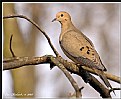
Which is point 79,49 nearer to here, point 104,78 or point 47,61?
point 104,78

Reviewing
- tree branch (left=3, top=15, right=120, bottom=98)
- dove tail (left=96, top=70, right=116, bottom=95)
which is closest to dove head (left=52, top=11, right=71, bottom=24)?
dove tail (left=96, top=70, right=116, bottom=95)

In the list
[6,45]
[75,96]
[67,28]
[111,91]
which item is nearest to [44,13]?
[6,45]

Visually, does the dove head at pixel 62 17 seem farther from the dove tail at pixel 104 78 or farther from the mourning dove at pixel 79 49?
the dove tail at pixel 104 78

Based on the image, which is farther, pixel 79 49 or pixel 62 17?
pixel 62 17

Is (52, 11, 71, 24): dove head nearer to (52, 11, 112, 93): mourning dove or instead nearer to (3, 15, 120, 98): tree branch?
(52, 11, 112, 93): mourning dove

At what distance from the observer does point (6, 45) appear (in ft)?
13.4

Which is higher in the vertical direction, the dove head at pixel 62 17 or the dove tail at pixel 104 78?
the dove head at pixel 62 17

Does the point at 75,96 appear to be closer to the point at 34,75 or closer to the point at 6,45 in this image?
the point at 6,45

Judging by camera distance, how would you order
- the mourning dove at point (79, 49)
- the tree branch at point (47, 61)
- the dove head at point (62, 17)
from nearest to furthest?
the tree branch at point (47, 61)
the mourning dove at point (79, 49)
the dove head at point (62, 17)

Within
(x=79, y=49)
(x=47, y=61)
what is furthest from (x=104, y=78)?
(x=79, y=49)

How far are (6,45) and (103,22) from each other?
1396mm

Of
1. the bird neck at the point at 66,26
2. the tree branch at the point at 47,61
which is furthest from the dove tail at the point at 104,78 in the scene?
the bird neck at the point at 66,26

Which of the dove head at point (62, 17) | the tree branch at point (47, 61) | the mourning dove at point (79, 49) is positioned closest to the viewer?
the tree branch at point (47, 61)

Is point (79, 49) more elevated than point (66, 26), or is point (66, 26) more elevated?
point (66, 26)
